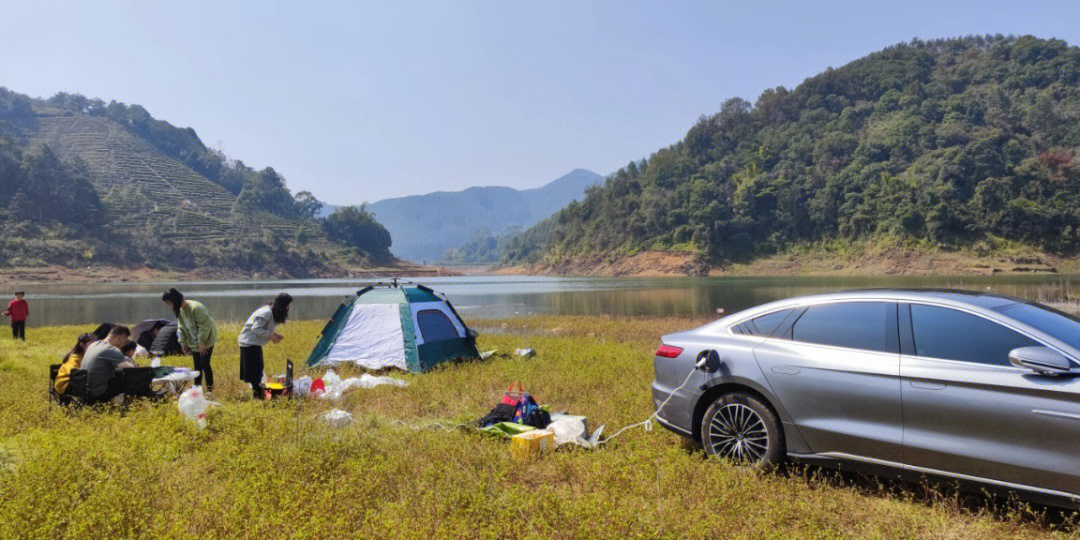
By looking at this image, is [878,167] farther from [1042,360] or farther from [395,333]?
[1042,360]

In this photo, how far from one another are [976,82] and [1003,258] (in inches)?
2436

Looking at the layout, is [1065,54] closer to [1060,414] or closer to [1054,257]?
[1054,257]

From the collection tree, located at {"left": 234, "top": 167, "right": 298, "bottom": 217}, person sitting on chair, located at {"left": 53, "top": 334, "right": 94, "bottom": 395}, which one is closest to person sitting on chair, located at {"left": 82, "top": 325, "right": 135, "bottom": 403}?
person sitting on chair, located at {"left": 53, "top": 334, "right": 94, "bottom": 395}

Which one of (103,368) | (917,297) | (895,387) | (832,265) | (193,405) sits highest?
(917,297)

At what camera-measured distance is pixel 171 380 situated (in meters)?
9.15

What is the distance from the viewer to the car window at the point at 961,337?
4555 mm

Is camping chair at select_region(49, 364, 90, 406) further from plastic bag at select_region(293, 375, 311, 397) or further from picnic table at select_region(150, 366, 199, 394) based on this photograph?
plastic bag at select_region(293, 375, 311, 397)

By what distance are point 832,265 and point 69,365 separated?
101904 mm

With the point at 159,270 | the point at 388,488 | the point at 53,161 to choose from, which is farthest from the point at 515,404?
the point at 53,161

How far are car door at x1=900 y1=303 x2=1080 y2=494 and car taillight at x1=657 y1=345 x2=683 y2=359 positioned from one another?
2028 mm

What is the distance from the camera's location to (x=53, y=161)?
4407 inches

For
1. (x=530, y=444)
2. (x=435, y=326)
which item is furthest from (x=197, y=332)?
(x=530, y=444)

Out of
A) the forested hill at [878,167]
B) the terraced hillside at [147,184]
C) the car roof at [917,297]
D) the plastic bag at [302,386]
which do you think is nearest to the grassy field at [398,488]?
the plastic bag at [302,386]

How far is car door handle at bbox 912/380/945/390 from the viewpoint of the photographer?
466 cm
